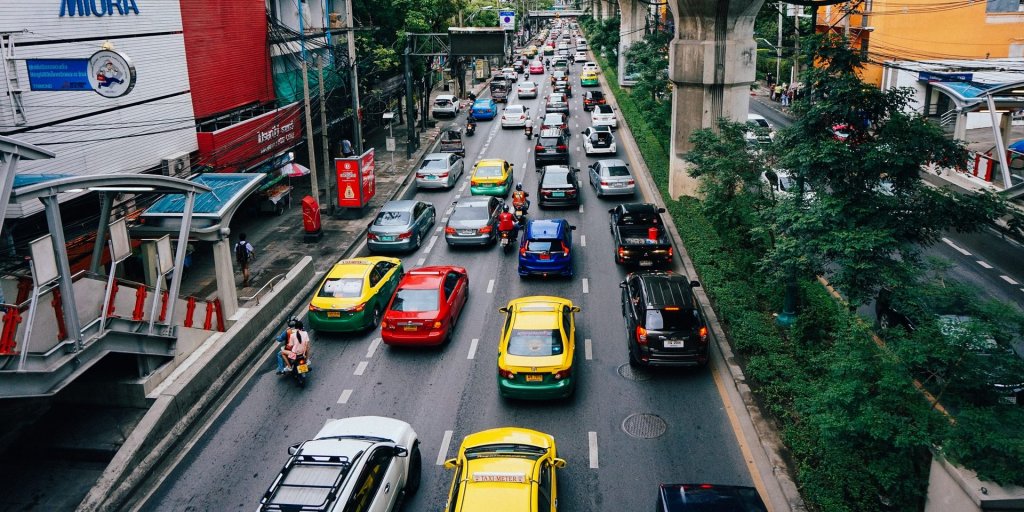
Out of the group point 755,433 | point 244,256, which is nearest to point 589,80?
point 244,256

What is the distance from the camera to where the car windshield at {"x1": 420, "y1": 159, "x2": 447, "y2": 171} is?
35125 millimetres

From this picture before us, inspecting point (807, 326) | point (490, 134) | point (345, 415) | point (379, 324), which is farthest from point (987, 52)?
→ point (345, 415)

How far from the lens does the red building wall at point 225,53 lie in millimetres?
26766

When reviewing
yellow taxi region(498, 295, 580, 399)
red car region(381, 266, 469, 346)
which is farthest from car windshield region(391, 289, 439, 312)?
yellow taxi region(498, 295, 580, 399)

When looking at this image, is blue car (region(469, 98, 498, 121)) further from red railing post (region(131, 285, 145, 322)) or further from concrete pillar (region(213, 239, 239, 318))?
red railing post (region(131, 285, 145, 322))

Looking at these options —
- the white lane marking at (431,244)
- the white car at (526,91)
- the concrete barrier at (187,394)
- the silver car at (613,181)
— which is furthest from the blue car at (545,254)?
the white car at (526,91)

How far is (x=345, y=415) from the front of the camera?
15.4 m

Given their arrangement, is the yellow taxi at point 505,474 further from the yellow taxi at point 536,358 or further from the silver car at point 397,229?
the silver car at point 397,229

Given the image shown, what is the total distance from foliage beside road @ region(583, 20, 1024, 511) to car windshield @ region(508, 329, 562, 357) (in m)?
3.88

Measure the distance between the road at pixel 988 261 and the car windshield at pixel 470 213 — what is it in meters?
13.5

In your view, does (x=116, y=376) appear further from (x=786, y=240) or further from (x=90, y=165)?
(x=786, y=240)

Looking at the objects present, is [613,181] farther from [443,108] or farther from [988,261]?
[443,108]

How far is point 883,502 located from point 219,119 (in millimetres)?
25029

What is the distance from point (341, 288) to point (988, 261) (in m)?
19.6
